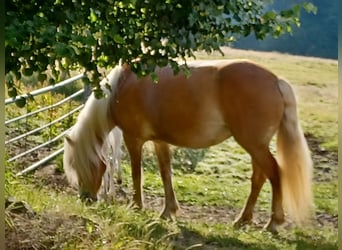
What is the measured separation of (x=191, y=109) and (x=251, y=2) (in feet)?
3.97

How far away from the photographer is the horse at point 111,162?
2799 millimetres

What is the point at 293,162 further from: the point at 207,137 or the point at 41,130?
the point at 41,130

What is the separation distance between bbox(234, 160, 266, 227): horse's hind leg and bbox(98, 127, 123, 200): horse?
1.85ft

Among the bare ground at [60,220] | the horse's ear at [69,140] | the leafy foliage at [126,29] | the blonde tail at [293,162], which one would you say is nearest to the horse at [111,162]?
the horse's ear at [69,140]

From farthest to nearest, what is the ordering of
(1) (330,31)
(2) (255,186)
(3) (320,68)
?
(2) (255,186) < (3) (320,68) < (1) (330,31)

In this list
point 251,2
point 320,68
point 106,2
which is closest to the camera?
point 106,2

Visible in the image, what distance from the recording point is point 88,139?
9.06 feet

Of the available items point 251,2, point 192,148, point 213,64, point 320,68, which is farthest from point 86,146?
point 251,2

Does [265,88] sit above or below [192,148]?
above

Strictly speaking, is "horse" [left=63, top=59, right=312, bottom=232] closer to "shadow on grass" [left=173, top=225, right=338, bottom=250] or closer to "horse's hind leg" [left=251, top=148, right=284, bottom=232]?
"horse's hind leg" [left=251, top=148, right=284, bottom=232]

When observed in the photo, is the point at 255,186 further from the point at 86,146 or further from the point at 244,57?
the point at 86,146

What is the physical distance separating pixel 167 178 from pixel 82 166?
376mm

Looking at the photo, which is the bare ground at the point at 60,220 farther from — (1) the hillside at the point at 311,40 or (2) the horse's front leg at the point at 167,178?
(1) the hillside at the point at 311,40

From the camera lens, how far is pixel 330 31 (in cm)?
206
